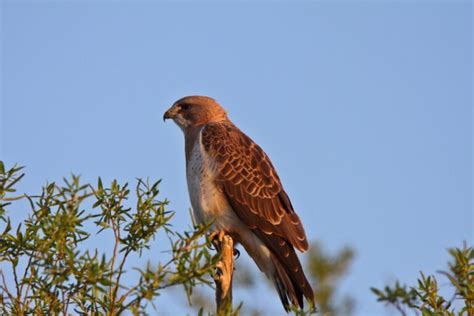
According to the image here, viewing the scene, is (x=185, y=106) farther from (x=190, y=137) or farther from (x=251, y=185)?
(x=251, y=185)

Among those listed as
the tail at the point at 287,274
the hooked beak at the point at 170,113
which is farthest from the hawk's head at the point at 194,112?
the tail at the point at 287,274

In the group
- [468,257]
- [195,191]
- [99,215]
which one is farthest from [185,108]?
[468,257]

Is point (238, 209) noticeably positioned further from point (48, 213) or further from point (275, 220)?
point (48, 213)

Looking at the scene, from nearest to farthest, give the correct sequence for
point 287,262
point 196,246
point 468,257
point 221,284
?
1. point 196,246
2. point 468,257
3. point 221,284
4. point 287,262

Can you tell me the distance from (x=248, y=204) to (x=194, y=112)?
5.59ft

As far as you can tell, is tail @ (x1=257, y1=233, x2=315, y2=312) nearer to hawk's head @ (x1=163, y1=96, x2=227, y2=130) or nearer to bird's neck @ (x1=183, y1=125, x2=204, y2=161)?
bird's neck @ (x1=183, y1=125, x2=204, y2=161)

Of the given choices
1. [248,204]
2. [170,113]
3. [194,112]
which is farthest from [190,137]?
[248,204]

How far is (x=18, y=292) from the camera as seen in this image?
462 cm

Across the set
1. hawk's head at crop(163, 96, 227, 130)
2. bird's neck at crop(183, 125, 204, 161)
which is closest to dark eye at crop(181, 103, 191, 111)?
hawk's head at crop(163, 96, 227, 130)

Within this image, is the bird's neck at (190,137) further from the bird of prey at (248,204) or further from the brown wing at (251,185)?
the brown wing at (251,185)

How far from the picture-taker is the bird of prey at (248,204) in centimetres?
741

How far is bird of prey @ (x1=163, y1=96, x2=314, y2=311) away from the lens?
741 centimetres

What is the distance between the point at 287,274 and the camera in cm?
733

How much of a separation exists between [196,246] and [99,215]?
793mm
